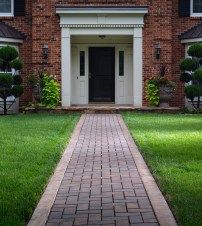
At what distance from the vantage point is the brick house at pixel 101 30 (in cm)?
2183

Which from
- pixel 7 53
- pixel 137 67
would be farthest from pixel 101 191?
pixel 137 67

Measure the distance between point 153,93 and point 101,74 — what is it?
3.07 metres

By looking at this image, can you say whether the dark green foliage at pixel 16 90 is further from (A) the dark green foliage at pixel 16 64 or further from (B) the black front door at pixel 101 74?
(B) the black front door at pixel 101 74

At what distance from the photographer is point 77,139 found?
41.1 ft

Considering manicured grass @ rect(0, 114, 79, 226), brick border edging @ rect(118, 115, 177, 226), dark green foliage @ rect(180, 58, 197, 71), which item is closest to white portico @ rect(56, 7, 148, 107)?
dark green foliage @ rect(180, 58, 197, 71)

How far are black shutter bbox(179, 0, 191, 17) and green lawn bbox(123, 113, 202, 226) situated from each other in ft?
23.9

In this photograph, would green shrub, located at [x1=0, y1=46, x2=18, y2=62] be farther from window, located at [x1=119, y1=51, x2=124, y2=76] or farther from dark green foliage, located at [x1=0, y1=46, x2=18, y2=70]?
window, located at [x1=119, y1=51, x2=124, y2=76]

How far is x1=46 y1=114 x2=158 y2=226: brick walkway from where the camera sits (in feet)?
18.8

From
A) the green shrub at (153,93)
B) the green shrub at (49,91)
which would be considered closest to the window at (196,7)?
the green shrub at (153,93)

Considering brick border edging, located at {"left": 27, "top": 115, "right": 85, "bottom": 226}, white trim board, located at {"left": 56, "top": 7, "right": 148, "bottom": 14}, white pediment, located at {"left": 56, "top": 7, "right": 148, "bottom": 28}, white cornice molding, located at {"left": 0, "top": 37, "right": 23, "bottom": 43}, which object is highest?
white trim board, located at {"left": 56, "top": 7, "right": 148, "bottom": 14}

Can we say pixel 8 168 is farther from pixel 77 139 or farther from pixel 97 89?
pixel 97 89

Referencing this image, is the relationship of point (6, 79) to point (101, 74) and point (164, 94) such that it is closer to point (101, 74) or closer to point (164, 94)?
point (101, 74)

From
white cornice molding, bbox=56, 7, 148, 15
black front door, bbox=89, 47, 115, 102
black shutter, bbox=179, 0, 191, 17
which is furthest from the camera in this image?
black front door, bbox=89, 47, 115, 102

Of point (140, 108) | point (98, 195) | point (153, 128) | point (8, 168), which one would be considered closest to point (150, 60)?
point (140, 108)
